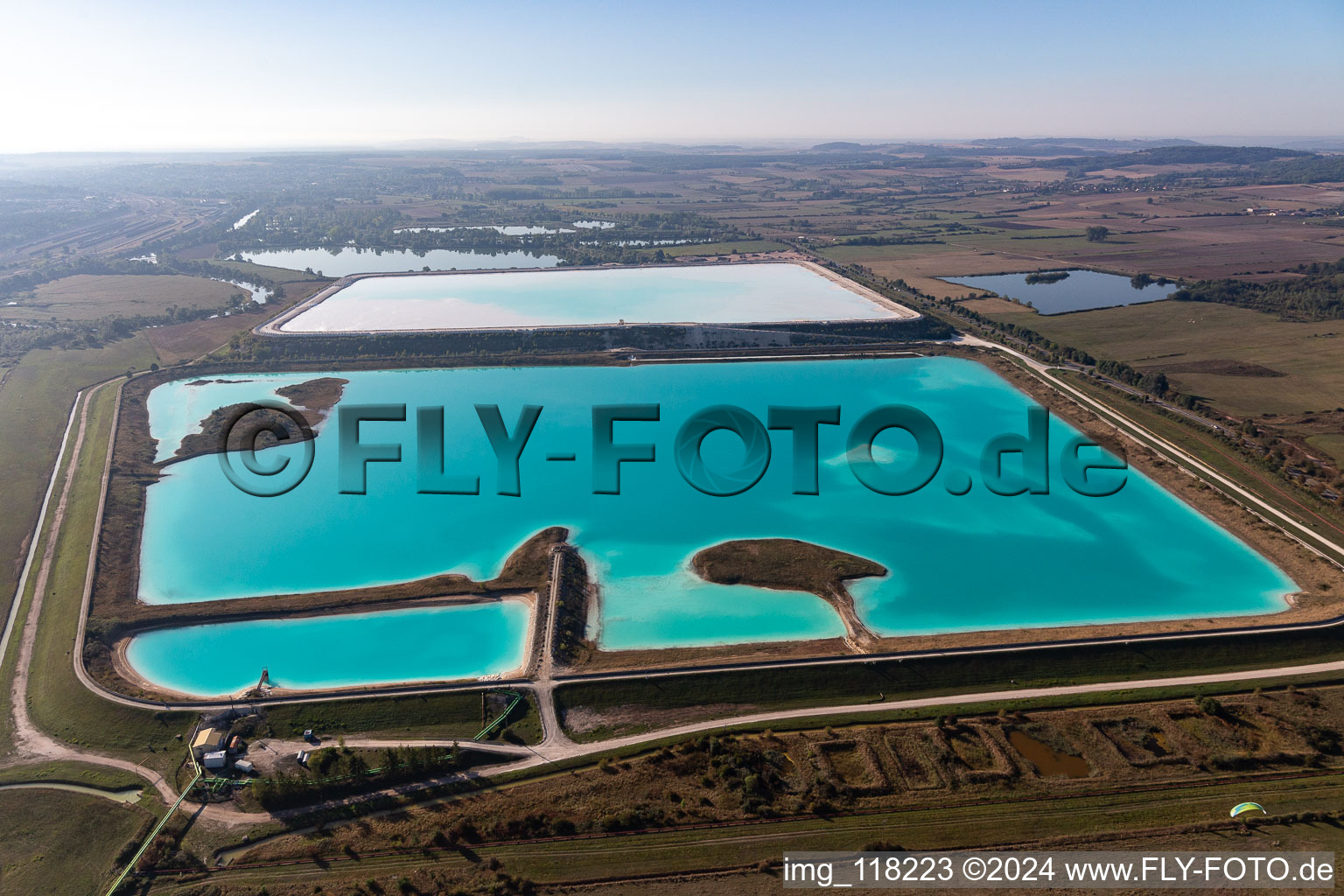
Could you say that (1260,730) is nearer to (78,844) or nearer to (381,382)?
(78,844)

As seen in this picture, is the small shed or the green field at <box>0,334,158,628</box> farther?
the green field at <box>0,334,158,628</box>

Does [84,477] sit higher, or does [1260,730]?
[84,477]

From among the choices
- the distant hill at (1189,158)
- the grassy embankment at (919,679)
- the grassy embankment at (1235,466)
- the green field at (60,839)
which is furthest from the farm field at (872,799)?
the distant hill at (1189,158)

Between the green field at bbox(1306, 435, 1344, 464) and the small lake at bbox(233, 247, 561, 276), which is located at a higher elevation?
the small lake at bbox(233, 247, 561, 276)

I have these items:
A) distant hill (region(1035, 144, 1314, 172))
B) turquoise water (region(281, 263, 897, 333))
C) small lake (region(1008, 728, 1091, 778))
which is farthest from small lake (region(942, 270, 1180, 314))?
distant hill (region(1035, 144, 1314, 172))

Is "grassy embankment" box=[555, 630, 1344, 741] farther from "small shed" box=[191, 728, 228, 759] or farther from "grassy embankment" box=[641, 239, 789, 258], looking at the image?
"grassy embankment" box=[641, 239, 789, 258]

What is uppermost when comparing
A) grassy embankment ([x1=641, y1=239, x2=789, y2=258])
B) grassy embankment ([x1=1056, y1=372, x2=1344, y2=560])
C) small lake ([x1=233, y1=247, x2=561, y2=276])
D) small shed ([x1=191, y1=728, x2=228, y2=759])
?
grassy embankment ([x1=641, y1=239, x2=789, y2=258])

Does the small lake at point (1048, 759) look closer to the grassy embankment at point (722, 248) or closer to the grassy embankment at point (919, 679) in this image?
the grassy embankment at point (919, 679)

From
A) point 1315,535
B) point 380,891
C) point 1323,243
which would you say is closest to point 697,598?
point 380,891
